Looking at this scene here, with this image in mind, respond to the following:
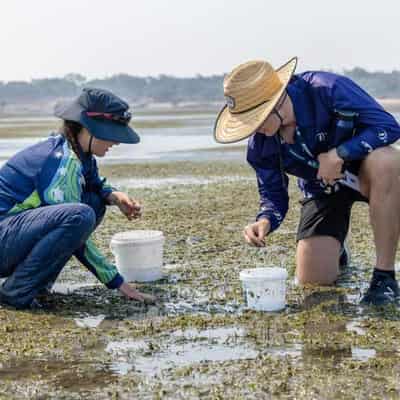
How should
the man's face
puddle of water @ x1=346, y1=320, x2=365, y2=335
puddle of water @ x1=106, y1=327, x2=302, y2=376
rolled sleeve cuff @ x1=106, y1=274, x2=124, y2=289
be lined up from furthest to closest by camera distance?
1. rolled sleeve cuff @ x1=106, y1=274, x2=124, y2=289
2. the man's face
3. puddle of water @ x1=346, y1=320, x2=365, y2=335
4. puddle of water @ x1=106, y1=327, x2=302, y2=376

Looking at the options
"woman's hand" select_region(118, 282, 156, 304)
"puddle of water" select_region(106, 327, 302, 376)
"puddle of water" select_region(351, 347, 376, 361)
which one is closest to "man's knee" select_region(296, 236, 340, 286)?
"woman's hand" select_region(118, 282, 156, 304)

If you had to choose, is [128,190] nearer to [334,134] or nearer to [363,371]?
[334,134]

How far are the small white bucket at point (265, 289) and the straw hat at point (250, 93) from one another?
2.52 feet

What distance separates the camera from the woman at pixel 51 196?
5.38 metres

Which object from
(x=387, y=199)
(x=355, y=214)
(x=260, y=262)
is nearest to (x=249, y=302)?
(x=387, y=199)

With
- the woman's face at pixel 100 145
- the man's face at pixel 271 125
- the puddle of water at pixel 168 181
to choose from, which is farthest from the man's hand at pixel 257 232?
the puddle of water at pixel 168 181

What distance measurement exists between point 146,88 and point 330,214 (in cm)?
10790

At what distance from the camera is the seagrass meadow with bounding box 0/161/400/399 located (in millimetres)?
4172

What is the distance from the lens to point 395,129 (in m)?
5.49

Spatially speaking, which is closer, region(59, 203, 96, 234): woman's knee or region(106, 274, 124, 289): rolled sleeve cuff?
region(59, 203, 96, 234): woman's knee

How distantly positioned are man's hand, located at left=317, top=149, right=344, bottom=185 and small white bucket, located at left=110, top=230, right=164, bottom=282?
1.31 m

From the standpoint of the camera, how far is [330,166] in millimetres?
5383

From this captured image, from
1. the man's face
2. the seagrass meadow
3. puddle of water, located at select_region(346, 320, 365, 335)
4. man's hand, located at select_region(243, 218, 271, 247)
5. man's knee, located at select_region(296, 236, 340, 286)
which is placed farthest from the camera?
man's knee, located at select_region(296, 236, 340, 286)

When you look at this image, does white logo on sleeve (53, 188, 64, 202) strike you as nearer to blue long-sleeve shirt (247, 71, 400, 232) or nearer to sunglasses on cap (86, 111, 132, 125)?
sunglasses on cap (86, 111, 132, 125)
